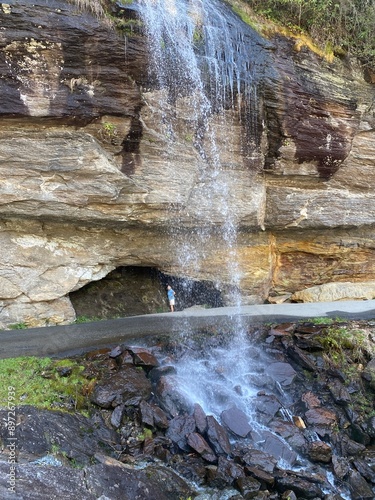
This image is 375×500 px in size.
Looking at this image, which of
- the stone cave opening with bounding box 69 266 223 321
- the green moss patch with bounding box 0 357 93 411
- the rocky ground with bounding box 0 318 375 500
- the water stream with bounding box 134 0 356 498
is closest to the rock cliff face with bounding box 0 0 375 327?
the water stream with bounding box 134 0 356 498

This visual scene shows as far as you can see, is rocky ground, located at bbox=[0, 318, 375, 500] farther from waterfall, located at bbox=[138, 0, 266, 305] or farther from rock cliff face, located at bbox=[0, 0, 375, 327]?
waterfall, located at bbox=[138, 0, 266, 305]

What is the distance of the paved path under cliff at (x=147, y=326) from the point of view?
868 cm

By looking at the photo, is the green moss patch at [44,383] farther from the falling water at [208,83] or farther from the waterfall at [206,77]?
the waterfall at [206,77]

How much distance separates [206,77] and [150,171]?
2.62m

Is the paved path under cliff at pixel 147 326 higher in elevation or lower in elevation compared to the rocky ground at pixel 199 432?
lower

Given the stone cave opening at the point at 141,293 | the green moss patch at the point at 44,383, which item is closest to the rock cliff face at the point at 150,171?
the stone cave opening at the point at 141,293

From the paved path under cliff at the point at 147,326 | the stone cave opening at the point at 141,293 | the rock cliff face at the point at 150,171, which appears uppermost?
the rock cliff face at the point at 150,171

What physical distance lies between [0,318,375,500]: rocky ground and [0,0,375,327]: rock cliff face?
3161 millimetres

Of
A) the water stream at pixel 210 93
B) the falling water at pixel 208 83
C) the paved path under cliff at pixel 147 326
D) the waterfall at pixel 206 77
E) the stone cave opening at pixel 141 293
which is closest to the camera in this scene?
the paved path under cliff at pixel 147 326

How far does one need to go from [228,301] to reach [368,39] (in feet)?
28.1

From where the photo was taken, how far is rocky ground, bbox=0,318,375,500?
17.6 feet

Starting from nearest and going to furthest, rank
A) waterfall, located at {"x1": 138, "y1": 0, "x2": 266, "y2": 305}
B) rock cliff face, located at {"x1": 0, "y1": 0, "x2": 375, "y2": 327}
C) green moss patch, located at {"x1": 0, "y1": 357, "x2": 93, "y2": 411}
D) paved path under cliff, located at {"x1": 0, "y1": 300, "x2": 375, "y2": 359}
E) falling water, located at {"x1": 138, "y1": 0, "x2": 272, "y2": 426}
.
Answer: green moss patch, located at {"x1": 0, "y1": 357, "x2": 93, "y2": 411}
rock cliff face, located at {"x1": 0, "y1": 0, "x2": 375, "y2": 327}
paved path under cliff, located at {"x1": 0, "y1": 300, "x2": 375, "y2": 359}
falling water, located at {"x1": 138, "y1": 0, "x2": 272, "y2": 426}
waterfall, located at {"x1": 138, "y1": 0, "x2": 266, "y2": 305}

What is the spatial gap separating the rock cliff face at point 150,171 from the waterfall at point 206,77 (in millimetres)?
103

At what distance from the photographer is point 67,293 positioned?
10922 millimetres
